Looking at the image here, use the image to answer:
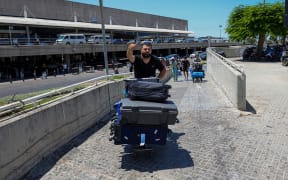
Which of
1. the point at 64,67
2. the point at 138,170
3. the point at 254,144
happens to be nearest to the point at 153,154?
the point at 138,170

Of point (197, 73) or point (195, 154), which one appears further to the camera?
point (197, 73)

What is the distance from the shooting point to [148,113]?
4258 mm

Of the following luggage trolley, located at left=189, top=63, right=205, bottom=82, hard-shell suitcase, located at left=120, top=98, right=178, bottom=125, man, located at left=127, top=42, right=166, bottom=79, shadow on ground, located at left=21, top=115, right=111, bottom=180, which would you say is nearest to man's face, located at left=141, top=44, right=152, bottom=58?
man, located at left=127, top=42, right=166, bottom=79

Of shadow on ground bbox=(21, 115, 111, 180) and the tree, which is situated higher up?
the tree

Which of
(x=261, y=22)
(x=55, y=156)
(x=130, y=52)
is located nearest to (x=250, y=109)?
(x=130, y=52)

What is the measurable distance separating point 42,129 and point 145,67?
7.34 ft

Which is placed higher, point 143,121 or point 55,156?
point 143,121

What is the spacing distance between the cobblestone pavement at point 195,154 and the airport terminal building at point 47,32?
25.0m

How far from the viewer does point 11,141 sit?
13.4 ft

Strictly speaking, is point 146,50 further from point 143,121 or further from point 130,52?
point 143,121

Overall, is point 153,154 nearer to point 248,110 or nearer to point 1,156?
point 1,156

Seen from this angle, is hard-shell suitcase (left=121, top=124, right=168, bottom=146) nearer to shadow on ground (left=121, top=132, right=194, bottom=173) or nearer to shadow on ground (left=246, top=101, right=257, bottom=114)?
shadow on ground (left=121, top=132, right=194, bottom=173)

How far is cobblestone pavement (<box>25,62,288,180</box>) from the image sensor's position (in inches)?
167

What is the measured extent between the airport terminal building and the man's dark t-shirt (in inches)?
994
